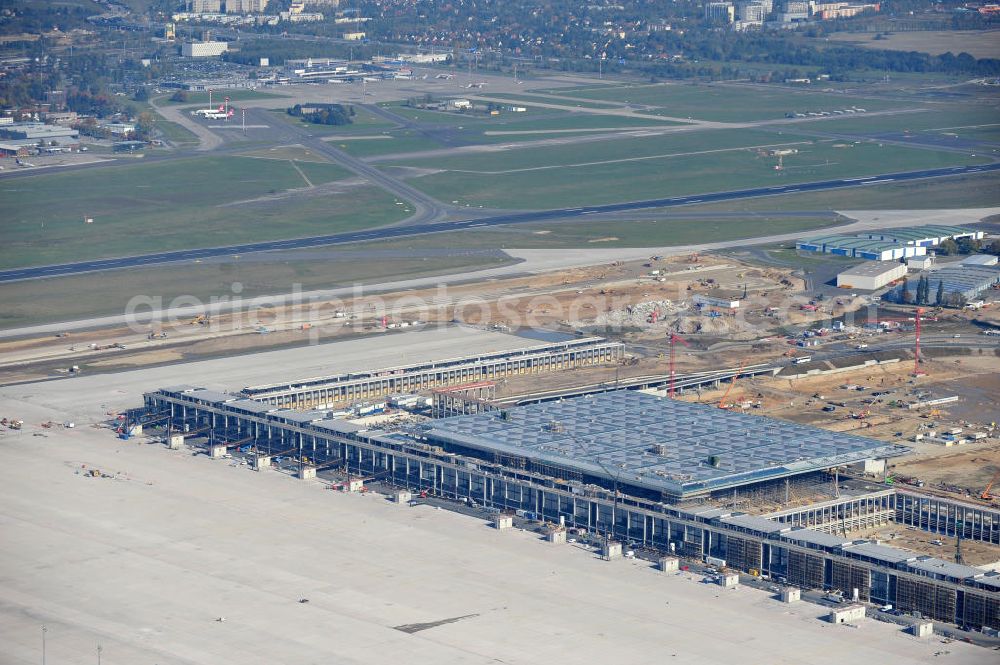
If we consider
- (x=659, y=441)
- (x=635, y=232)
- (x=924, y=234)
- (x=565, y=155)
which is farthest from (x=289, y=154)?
(x=659, y=441)

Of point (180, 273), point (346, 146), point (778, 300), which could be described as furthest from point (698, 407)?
point (346, 146)

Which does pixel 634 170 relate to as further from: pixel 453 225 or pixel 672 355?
pixel 672 355

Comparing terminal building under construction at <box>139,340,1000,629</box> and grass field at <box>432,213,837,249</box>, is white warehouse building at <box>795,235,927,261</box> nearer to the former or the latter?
grass field at <box>432,213,837,249</box>

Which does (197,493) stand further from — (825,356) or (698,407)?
(825,356)

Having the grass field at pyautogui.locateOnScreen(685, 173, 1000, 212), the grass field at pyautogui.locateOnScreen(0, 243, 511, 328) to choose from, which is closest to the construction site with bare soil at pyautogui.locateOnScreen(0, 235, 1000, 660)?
the grass field at pyautogui.locateOnScreen(0, 243, 511, 328)

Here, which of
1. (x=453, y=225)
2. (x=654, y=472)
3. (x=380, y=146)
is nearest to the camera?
(x=654, y=472)

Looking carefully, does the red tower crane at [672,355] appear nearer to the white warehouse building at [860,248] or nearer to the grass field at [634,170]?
the white warehouse building at [860,248]
